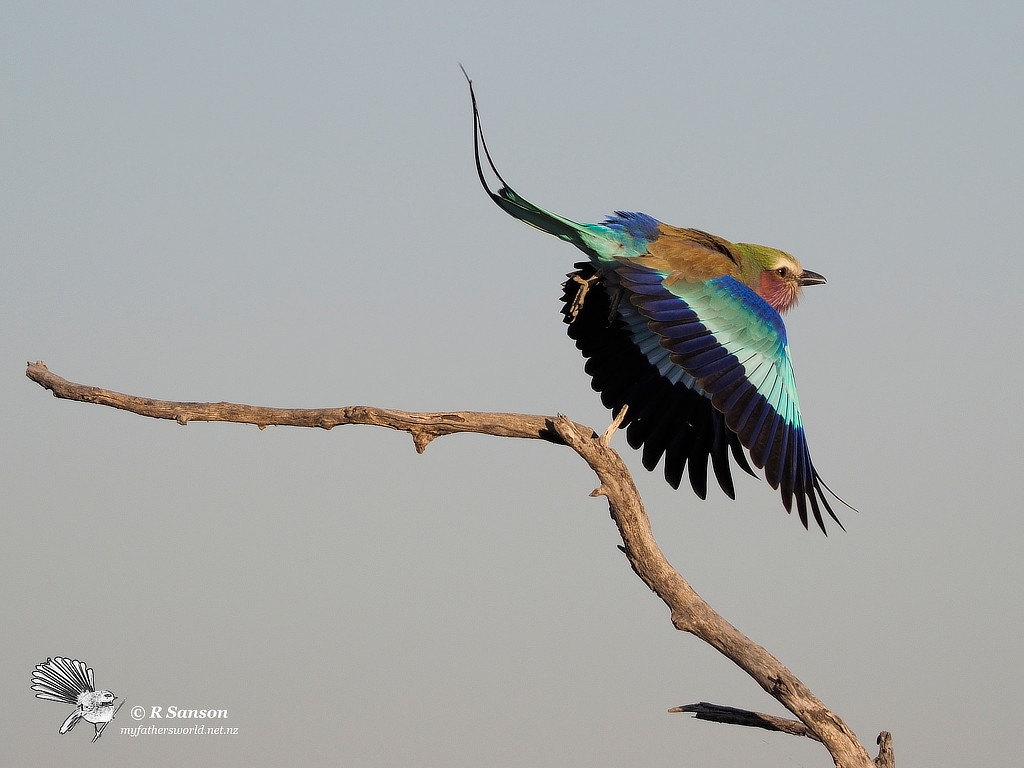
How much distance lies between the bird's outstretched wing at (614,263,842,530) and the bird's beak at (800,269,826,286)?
977 mm

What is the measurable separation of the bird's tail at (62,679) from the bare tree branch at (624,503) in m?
1.27

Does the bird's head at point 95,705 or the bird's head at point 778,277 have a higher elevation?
the bird's head at point 778,277

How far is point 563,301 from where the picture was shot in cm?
530

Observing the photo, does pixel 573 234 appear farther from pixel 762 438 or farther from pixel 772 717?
pixel 772 717

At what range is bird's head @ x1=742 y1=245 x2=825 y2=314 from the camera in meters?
5.31

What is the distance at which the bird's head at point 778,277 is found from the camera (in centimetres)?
531

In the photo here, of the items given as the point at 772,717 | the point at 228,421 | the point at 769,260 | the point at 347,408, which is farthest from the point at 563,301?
the point at 772,717

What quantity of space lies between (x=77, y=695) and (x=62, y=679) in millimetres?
102

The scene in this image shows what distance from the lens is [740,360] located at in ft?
14.8

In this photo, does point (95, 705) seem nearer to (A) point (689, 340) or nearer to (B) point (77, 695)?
(B) point (77, 695)

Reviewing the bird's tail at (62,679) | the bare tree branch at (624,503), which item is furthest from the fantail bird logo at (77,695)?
the bare tree branch at (624,503)

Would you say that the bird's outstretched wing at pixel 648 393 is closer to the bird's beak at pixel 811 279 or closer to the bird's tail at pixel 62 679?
the bird's beak at pixel 811 279

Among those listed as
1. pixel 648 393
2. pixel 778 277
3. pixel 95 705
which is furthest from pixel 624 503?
pixel 95 705

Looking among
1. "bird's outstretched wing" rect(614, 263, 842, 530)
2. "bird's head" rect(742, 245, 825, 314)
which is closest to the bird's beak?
"bird's head" rect(742, 245, 825, 314)
